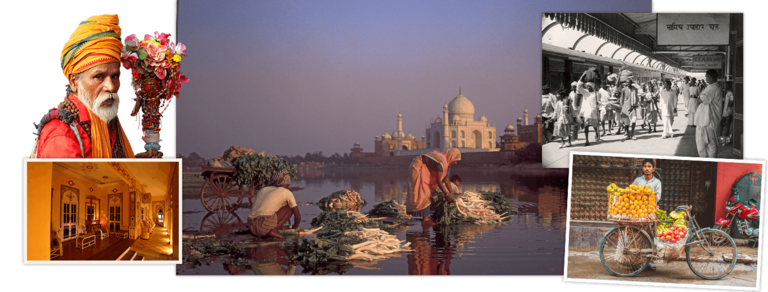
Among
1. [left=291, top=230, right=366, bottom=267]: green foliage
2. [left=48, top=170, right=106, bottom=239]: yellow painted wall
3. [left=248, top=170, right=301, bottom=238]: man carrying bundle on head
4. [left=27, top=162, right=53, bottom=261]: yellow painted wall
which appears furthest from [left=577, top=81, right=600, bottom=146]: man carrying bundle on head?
[left=27, top=162, right=53, bottom=261]: yellow painted wall

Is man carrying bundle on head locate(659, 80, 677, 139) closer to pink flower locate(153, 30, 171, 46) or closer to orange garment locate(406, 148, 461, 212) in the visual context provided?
orange garment locate(406, 148, 461, 212)

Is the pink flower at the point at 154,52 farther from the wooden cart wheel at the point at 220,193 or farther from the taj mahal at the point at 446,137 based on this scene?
the taj mahal at the point at 446,137

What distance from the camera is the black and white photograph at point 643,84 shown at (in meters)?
6.59

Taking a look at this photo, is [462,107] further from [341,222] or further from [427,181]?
[341,222]

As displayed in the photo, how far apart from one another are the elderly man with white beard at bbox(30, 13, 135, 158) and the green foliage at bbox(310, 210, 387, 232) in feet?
7.53

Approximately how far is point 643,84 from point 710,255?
6.19 feet

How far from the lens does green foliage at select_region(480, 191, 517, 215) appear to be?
693 centimetres

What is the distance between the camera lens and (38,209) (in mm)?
5129

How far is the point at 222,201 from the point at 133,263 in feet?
4.95

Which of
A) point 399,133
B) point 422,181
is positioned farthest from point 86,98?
point 422,181

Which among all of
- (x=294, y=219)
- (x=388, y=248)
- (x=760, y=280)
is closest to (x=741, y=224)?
(x=760, y=280)

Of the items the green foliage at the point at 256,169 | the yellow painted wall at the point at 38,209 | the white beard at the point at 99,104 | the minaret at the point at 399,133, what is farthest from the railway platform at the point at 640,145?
the yellow painted wall at the point at 38,209

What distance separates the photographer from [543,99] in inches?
267

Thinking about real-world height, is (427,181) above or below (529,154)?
below
